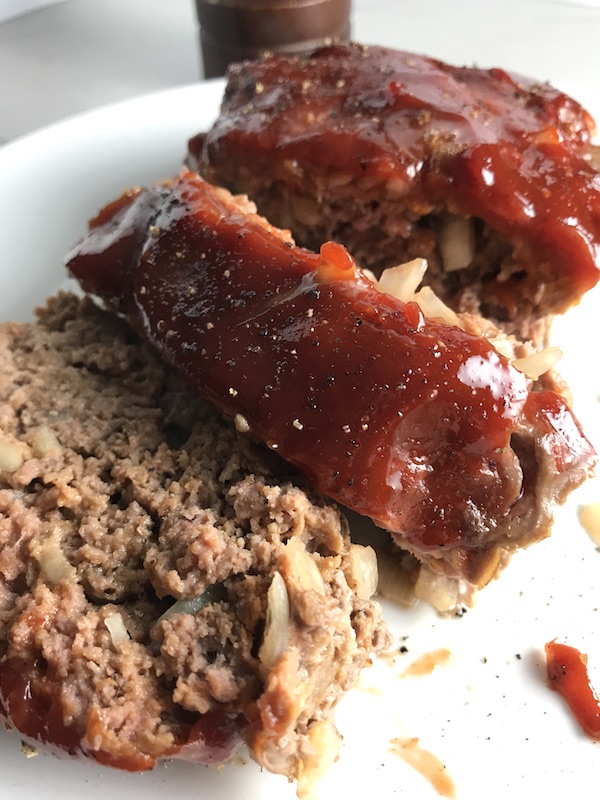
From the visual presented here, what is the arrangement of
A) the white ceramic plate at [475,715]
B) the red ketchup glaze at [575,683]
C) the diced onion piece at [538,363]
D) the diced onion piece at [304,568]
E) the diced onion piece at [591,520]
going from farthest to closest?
the diced onion piece at [591,520]
the diced onion piece at [538,363]
the red ketchup glaze at [575,683]
the white ceramic plate at [475,715]
the diced onion piece at [304,568]

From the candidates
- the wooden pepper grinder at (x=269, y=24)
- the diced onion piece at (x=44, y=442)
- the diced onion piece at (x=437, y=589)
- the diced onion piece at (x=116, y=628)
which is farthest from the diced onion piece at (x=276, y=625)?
the wooden pepper grinder at (x=269, y=24)

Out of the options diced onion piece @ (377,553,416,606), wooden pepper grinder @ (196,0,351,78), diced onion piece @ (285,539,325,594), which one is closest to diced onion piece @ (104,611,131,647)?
diced onion piece @ (285,539,325,594)

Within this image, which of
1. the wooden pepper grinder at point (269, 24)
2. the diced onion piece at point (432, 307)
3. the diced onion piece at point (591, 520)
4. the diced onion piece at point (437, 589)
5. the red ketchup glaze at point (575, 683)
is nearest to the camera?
the red ketchup glaze at point (575, 683)

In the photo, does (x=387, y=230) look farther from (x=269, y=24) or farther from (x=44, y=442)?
(x=269, y=24)

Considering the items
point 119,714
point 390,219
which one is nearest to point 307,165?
point 390,219

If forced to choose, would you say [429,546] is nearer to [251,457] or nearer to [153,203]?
[251,457]

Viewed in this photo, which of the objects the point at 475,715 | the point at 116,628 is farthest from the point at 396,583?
the point at 116,628

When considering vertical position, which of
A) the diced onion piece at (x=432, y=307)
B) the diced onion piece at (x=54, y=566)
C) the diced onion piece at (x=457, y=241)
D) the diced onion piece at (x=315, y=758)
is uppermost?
the diced onion piece at (x=432, y=307)

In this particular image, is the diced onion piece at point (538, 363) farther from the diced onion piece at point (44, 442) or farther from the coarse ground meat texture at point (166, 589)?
the diced onion piece at point (44, 442)
